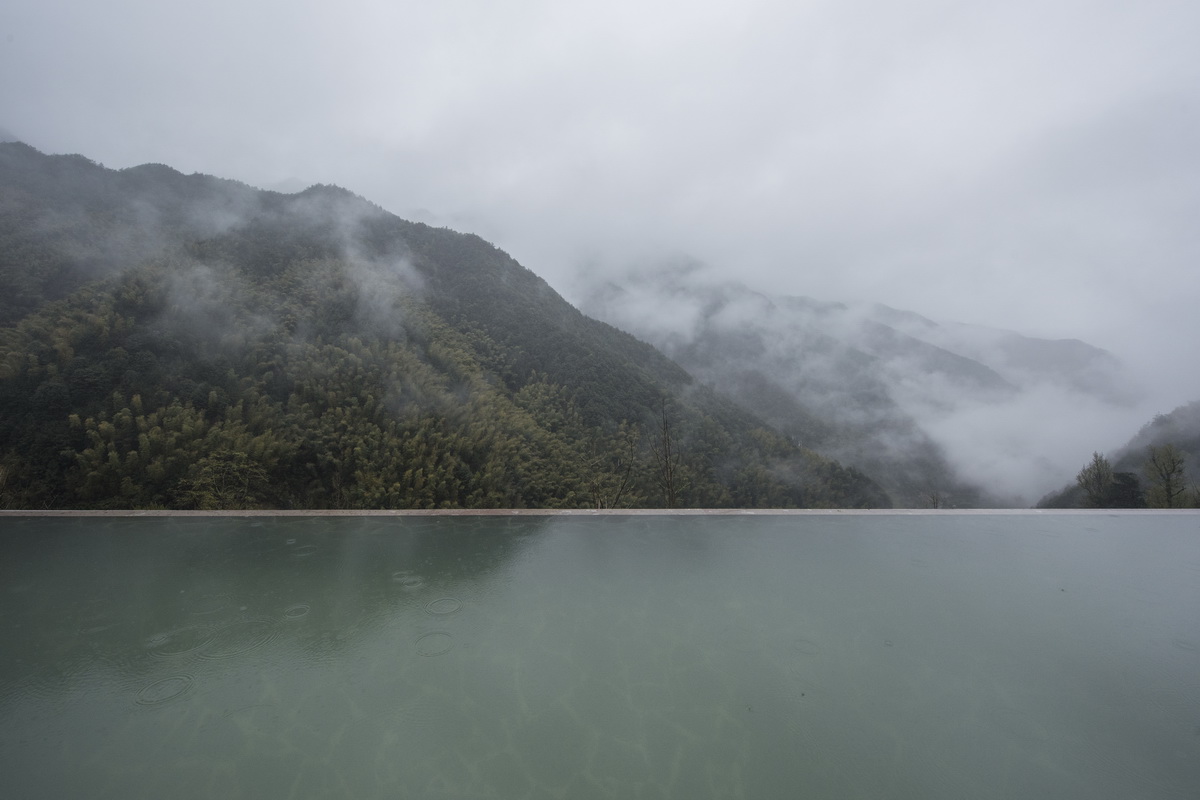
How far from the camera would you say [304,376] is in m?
14.1

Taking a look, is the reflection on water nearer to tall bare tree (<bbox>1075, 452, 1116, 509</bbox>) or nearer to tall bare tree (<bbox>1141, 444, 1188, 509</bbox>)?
tall bare tree (<bbox>1141, 444, 1188, 509</bbox>)

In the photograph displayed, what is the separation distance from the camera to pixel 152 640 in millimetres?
3201

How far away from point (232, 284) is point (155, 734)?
20.0 meters

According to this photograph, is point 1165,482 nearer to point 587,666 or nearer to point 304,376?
point 587,666

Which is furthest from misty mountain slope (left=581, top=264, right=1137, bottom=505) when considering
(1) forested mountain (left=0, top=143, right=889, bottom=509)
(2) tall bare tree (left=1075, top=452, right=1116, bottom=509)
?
(2) tall bare tree (left=1075, top=452, right=1116, bottom=509)

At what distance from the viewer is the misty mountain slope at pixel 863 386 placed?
162 ft

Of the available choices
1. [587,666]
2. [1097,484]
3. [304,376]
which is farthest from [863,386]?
[587,666]

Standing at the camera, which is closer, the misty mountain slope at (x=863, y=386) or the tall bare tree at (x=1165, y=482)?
the tall bare tree at (x=1165, y=482)

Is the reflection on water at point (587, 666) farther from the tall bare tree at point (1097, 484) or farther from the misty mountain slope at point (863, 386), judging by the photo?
the misty mountain slope at point (863, 386)

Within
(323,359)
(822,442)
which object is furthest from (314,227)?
(822,442)

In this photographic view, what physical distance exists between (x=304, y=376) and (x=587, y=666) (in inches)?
538

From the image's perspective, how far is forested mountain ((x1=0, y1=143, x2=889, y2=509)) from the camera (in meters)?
10.3

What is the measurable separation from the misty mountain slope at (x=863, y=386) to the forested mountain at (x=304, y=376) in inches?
761

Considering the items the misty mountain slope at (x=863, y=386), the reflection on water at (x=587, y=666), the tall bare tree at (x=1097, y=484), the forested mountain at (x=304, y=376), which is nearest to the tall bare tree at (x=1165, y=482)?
the tall bare tree at (x=1097, y=484)
